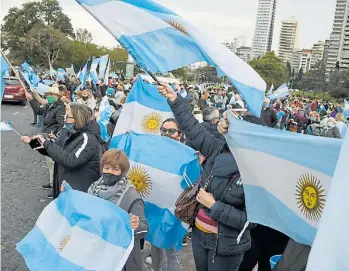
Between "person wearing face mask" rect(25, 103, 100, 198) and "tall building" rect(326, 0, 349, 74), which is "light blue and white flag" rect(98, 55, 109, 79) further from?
"tall building" rect(326, 0, 349, 74)

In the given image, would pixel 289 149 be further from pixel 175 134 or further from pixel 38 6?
pixel 38 6

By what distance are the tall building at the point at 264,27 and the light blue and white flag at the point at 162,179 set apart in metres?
189

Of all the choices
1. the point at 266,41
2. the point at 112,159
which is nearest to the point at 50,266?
the point at 112,159

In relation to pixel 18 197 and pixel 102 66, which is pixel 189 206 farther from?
pixel 102 66

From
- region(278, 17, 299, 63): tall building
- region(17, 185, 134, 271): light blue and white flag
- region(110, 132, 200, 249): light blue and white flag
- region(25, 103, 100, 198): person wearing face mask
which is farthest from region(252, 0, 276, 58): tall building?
region(17, 185, 134, 271): light blue and white flag

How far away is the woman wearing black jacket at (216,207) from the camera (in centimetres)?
291

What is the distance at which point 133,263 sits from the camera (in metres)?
2.93

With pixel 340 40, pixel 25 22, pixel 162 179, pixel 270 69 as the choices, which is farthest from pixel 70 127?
pixel 340 40

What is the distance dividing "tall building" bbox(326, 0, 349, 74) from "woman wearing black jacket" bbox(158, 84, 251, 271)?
111 m

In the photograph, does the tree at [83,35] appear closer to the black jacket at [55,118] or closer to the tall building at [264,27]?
the black jacket at [55,118]

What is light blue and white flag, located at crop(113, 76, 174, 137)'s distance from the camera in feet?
18.0

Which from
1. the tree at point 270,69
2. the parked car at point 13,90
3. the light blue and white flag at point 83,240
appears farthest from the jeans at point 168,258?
the tree at point 270,69

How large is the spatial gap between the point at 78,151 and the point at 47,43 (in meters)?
60.4

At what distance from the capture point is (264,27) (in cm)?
18838
